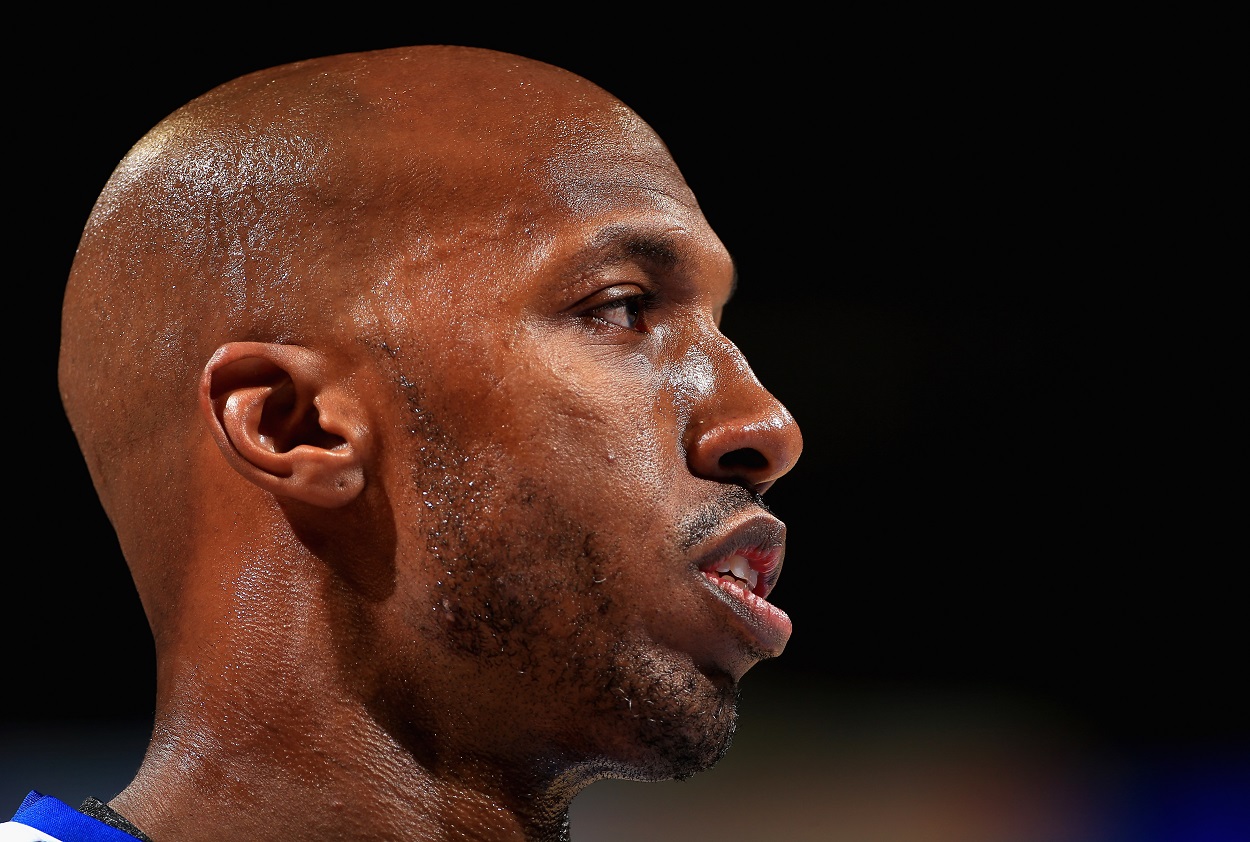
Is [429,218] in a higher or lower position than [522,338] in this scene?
higher

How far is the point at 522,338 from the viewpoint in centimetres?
151

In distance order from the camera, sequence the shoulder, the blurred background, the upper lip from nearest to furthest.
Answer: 1. the shoulder
2. the upper lip
3. the blurred background

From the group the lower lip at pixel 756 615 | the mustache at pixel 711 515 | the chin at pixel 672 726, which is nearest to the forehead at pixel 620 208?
the mustache at pixel 711 515

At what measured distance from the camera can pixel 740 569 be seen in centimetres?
158

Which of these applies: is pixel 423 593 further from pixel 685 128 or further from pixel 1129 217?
pixel 1129 217

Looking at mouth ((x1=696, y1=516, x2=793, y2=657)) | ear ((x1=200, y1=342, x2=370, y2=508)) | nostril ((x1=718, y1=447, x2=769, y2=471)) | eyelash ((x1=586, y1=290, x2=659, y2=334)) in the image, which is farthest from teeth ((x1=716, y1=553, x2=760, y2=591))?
ear ((x1=200, y1=342, x2=370, y2=508))

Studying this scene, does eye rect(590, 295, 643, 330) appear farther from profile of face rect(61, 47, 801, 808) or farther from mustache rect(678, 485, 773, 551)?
mustache rect(678, 485, 773, 551)

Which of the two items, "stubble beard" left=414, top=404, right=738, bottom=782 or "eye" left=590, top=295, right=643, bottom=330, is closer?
"stubble beard" left=414, top=404, right=738, bottom=782

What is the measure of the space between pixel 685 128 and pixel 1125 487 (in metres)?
1.54

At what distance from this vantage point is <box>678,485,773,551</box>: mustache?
150cm

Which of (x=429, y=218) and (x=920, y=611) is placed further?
(x=920, y=611)

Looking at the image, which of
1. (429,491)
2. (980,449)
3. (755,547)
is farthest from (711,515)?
(980,449)

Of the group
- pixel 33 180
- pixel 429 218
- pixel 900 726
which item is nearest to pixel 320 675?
pixel 429 218

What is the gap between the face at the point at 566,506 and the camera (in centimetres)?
147
